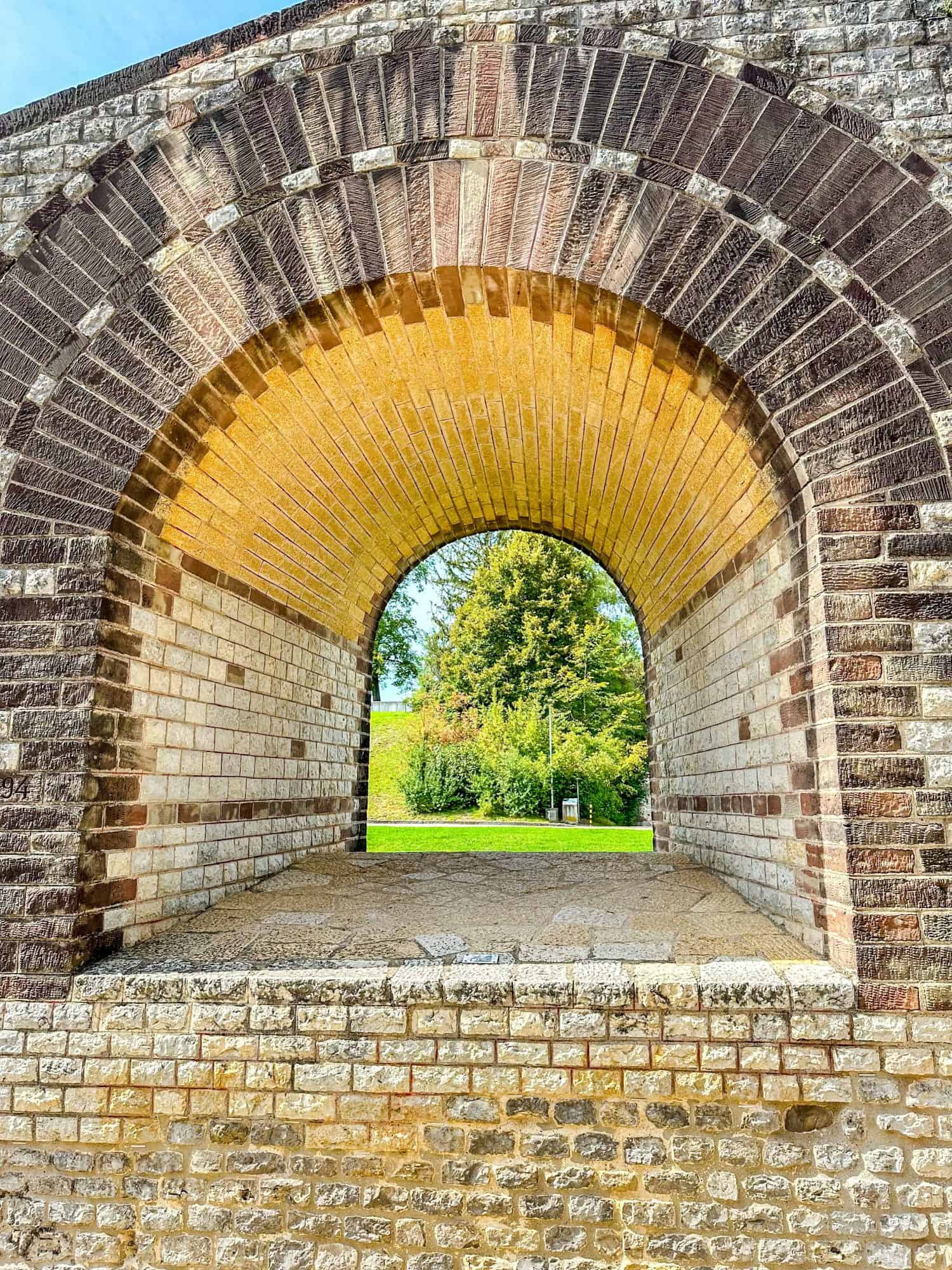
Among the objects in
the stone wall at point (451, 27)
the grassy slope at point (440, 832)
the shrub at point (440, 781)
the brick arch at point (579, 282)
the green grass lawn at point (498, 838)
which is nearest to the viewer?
the brick arch at point (579, 282)

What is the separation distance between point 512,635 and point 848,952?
60.3 ft

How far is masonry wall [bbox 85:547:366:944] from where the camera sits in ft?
11.1

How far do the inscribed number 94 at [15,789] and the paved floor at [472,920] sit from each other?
77cm

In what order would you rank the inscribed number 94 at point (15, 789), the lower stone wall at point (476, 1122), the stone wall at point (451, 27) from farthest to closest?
the stone wall at point (451, 27) → the inscribed number 94 at point (15, 789) → the lower stone wall at point (476, 1122)

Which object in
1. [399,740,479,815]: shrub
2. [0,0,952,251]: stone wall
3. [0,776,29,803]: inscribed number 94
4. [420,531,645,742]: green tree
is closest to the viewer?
[0,776,29,803]: inscribed number 94

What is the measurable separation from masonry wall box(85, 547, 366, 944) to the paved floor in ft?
0.70

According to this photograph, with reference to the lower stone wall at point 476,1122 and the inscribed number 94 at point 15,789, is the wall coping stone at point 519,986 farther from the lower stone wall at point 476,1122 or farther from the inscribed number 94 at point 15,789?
the inscribed number 94 at point 15,789

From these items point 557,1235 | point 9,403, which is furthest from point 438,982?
point 9,403

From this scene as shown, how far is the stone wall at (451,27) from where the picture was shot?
129 inches

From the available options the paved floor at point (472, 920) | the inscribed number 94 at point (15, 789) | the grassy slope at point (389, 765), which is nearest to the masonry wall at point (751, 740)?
the paved floor at point (472, 920)

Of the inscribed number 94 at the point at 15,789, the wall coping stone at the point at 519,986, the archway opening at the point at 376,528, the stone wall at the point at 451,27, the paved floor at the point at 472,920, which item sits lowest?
the wall coping stone at the point at 519,986

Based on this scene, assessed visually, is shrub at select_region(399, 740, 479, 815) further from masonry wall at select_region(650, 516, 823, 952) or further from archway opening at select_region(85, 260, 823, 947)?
masonry wall at select_region(650, 516, 823, 952)

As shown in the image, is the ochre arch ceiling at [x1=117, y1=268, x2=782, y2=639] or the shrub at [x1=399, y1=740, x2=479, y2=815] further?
the shrub at [x1=399, y1=740, x2=479, y2=815]

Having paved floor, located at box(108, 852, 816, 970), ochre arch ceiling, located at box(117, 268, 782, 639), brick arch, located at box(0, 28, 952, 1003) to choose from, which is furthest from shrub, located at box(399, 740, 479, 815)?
brick arch, located at box(0, 28, 952, 1003)
